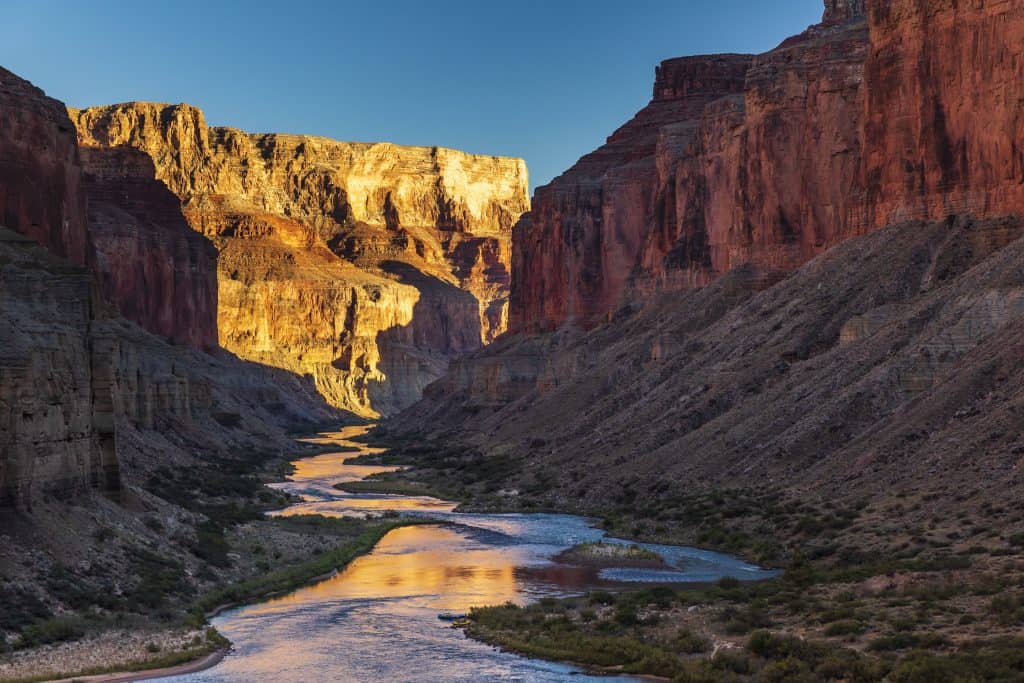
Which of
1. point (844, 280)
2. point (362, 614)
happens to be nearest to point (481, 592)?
point (362, 614)

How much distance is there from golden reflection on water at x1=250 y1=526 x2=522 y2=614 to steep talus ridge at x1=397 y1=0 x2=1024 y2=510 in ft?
33.3

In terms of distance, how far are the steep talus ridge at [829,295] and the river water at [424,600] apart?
601 centimetres

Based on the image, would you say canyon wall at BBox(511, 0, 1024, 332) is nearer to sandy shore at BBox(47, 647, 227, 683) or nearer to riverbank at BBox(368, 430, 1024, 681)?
riverbank at BBox(368, 430, 1024, 681)

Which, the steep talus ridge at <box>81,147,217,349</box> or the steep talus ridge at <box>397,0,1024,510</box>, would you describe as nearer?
the steep talus ridge at <box>397,0,1024,510</box>

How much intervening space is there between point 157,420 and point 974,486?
57.8 m

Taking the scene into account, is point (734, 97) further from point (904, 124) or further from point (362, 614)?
point (362, 614)

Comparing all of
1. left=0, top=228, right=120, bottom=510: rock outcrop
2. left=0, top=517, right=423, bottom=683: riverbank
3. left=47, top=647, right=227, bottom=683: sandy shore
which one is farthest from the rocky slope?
left=47, top=647, right=227, bottom=683: sandy shore

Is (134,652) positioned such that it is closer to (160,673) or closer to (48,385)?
(160,673)

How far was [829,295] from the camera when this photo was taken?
A: 66.1 meters

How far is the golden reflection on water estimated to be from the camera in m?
41.9

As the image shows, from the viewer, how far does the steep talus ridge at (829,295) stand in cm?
4891

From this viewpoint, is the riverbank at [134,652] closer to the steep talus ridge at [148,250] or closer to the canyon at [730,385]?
the canyon at [730,385]

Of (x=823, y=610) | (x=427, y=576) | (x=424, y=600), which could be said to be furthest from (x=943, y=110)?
(x=823, y=610)

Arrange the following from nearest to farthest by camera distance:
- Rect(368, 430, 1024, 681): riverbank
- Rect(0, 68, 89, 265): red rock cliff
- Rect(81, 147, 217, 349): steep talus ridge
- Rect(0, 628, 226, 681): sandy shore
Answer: Rect(368, 430, 1024, 681): riverbank, Rect(0, 628, 226, 681): sandy shore, Rect(0, 68, 89, 265): red rock cliff, Rect(81, 147, 217, 349): steep talus ridge
